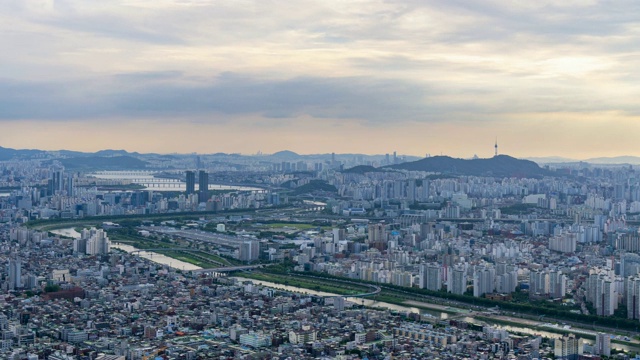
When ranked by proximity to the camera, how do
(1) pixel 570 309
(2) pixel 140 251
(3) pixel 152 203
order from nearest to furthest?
(1) pixel 570 309 < (2) pixel 140 251 < (3) pixel 152 203

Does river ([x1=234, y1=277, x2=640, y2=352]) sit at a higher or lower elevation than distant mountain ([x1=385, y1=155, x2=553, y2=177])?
lower

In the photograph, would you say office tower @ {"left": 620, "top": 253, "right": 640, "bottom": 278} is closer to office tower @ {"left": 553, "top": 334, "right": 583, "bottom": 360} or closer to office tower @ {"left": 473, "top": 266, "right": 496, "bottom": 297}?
office tower @ {"left": 473, "top": 266, "right": 496, "bottom": 297}

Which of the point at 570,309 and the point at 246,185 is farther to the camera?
the point at 246,185

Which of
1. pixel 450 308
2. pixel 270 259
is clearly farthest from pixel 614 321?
pixel 270 259

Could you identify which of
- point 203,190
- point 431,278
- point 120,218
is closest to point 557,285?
point 431,278

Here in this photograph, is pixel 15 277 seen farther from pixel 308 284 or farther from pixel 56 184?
pixel 56 184

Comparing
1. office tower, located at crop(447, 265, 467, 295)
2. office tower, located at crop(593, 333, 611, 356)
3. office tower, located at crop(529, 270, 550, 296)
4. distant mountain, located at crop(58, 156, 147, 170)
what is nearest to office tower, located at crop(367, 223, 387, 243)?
office tower, located at crop(447, 265, 467, 295)

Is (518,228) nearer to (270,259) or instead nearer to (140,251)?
(270,259)

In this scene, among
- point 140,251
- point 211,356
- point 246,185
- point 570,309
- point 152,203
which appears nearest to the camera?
point 211,356
